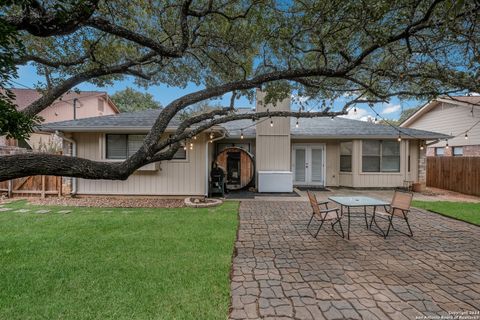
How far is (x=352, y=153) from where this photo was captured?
1223cm

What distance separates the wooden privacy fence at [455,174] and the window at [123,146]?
12684mm

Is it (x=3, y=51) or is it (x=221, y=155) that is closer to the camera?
(x=3, y=51)

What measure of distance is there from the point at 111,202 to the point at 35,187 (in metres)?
3.70

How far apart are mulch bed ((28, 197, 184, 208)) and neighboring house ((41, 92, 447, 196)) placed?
0.37 m

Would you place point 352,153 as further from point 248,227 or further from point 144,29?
point 144,29

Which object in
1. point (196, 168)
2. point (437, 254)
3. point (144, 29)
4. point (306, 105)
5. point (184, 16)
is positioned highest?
point (144, 29)

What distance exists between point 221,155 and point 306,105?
15.6ft

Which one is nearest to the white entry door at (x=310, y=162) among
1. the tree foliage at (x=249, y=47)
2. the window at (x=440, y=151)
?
the tree foliage at (x=249, y=47)

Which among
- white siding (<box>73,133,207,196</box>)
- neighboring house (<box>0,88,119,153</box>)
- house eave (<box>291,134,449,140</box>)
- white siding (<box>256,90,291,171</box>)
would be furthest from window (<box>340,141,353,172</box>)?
neighboring house (<box>0,88,119,153</box>)

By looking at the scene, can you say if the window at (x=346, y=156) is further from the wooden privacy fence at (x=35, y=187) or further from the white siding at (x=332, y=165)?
the wooden privacy fence at (x=35, y=187)

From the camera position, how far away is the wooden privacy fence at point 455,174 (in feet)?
34.9

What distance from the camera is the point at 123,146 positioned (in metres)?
9.45

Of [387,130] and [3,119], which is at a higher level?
[387,130]

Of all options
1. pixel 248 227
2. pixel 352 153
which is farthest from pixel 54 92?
pixel 352 153
